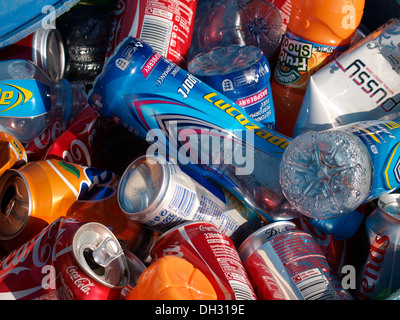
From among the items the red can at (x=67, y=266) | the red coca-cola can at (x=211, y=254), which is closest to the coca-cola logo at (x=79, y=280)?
the red can at (x=67, y=266)

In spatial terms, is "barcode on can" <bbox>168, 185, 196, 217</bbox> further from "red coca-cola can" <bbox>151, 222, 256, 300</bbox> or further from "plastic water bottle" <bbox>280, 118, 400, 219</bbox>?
"plastic water bottle" <bbox>280, 118, 400, 219</bbox>

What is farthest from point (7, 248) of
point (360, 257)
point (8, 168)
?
point (360, 257)

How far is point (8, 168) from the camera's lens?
1.32 metres

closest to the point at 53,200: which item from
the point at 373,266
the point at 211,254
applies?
the point at 211,254

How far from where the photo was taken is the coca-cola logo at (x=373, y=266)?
1.21m

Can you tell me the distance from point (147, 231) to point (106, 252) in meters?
0.34

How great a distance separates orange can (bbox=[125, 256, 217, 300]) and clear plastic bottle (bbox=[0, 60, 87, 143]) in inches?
31.2

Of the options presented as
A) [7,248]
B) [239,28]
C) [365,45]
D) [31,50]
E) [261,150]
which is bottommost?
[7,248]

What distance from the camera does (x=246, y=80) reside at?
140 centimetres

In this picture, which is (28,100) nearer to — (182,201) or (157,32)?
(157,32)

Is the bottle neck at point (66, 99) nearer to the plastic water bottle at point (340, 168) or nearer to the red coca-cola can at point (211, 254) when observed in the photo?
the red coca-cola can at point (211, 254)

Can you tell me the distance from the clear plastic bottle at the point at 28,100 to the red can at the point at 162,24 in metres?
0.31

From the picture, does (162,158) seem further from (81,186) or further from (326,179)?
(326,179)

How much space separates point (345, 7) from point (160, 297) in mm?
1123
